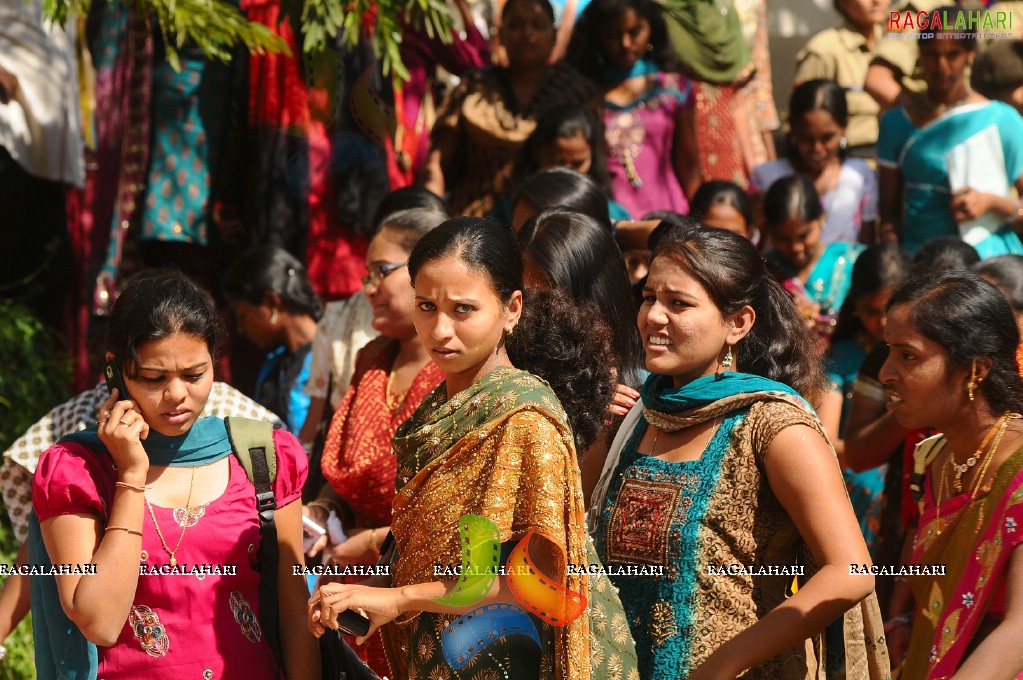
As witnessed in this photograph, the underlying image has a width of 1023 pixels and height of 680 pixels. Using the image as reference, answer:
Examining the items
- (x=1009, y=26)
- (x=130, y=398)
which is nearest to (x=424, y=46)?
(x=1009, y=26)

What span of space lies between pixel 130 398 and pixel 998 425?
2.06 m

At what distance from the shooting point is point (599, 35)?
20.9ft

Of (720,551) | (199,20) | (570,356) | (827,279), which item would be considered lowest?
(827,279)

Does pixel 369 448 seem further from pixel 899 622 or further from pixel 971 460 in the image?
pixel 899 622

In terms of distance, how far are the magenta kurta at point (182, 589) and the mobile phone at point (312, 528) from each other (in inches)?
27.9

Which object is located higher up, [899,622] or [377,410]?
[377,410]

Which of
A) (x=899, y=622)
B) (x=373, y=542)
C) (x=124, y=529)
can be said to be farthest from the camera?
(x=899, y=622)

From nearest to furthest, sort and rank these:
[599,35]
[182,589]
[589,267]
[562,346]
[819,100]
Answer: [182,589] < [562,346] < [589,267] < [819,100] < [599,35]

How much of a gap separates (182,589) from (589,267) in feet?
4.50

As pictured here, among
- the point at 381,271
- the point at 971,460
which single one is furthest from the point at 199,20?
the point at 971,460

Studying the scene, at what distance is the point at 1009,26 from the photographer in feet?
23.1

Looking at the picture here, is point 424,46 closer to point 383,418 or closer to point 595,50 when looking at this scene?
point 595,50

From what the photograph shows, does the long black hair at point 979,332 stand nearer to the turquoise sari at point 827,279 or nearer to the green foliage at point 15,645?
the turquoise sari at point 827,279

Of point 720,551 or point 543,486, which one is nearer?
point 543,486
